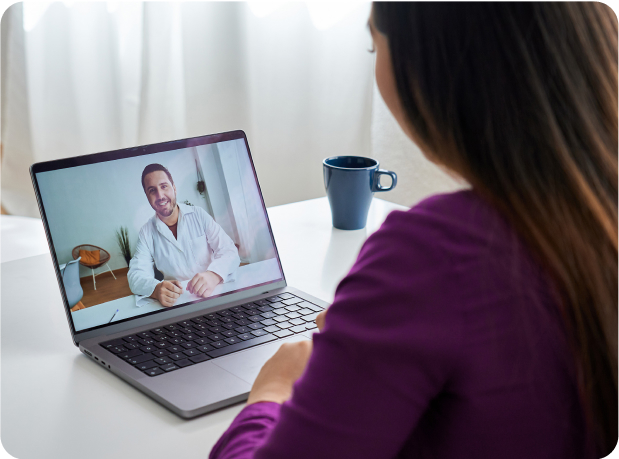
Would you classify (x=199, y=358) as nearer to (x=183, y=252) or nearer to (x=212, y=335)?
(x=212, y=335)

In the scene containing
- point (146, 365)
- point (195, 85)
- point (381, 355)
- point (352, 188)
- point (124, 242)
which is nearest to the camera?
point (381, 355)

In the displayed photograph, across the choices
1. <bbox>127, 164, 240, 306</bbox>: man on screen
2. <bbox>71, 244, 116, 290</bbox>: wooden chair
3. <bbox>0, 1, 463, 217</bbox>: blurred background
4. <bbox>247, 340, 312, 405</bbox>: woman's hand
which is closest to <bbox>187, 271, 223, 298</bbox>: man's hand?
<bbox>127, 164, 240, 306</bbox>: man on screen

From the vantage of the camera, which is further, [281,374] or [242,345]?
[242,345]

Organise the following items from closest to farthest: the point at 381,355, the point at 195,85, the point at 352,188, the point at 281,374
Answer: the point at 381,355 < the point at 281,374 < the point at 352,188 < the point at 195,85

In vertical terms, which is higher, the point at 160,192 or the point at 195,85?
the point at 195,85

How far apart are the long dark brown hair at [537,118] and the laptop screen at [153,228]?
1.57ft

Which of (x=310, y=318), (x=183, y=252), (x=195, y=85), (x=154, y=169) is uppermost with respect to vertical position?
(x=195, y=85)

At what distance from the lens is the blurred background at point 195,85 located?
78.5 inches

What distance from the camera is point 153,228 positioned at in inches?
32.3

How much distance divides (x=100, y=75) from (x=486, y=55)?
1856 mm

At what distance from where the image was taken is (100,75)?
2037mm

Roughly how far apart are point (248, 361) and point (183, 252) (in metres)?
0.20

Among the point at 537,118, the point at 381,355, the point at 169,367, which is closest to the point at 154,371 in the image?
the point at 169,367

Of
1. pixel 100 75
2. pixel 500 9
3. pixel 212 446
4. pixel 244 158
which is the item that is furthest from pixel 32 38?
pixel 500 9
